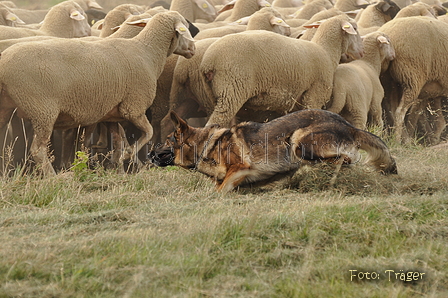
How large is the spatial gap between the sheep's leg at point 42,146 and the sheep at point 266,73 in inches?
76.0

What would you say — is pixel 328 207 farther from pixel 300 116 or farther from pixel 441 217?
pixel 300 116

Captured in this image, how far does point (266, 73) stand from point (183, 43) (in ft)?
3.69

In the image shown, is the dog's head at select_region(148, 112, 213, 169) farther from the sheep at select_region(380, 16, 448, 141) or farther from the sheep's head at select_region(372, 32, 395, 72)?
the sheep's head at select_region(372, 32, 395, 72)

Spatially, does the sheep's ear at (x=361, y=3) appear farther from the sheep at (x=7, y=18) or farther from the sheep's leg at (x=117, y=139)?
the sheep's leg at (x=117, y=139)

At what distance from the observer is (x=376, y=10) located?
491 inches

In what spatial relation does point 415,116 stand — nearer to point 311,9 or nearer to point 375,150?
point 311,9

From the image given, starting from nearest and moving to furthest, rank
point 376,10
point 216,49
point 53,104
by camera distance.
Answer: point 53,104
point 216,49
point 376,10

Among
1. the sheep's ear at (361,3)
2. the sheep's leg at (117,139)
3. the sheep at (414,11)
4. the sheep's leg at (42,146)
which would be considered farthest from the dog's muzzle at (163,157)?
the sheep's ear at (361,3)

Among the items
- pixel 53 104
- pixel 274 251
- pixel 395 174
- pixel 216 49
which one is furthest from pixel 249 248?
pixel 216 49

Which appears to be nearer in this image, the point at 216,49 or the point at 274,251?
the point at 274,251

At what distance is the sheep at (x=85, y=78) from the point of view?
6652mm

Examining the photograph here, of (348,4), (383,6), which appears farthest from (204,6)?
(383,6)

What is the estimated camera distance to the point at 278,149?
17.2 feet

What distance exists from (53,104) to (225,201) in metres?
2.75
